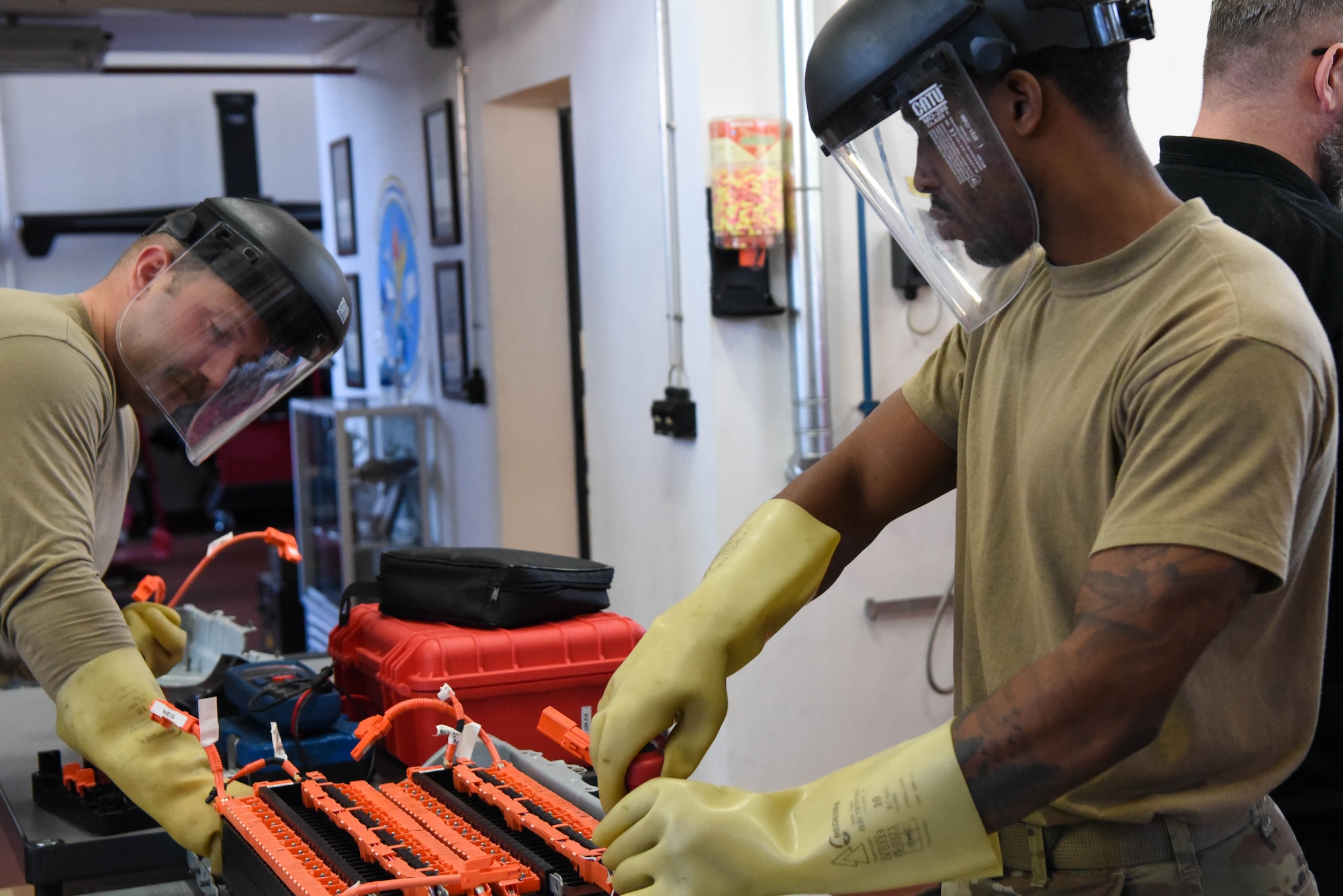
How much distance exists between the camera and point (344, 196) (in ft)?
23.6

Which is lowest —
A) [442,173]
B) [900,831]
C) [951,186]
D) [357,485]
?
[357,485]

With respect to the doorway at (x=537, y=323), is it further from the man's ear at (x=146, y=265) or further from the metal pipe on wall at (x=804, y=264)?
the man's ear at (x=146, y=265)

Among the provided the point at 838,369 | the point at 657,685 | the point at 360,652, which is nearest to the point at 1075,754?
the point at 657,685

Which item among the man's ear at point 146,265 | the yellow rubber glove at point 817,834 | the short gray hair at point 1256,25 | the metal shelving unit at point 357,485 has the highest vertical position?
the short gray hair at point 1256,25

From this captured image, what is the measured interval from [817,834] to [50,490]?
1.15 metres

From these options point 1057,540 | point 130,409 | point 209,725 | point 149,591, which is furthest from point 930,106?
point 149,591

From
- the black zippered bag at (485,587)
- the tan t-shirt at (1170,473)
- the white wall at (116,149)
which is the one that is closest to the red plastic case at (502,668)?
the black zippered bag at (485,587)

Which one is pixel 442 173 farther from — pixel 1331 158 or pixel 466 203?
pixel 1331 158

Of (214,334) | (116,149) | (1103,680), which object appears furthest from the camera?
(116,149)

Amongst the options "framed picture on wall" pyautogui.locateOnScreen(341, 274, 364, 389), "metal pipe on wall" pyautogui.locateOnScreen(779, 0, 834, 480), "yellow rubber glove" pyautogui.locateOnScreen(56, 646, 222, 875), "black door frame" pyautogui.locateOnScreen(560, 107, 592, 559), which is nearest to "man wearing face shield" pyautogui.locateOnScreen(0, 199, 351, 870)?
"yellow rubber glove" pyautogui.locateOnScreen(56, 646, 222, 875)

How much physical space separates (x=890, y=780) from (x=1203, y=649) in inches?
9.2

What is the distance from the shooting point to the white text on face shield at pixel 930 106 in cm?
107

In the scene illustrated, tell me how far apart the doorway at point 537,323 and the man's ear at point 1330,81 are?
139 inches

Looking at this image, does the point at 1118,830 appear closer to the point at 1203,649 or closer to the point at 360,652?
the point at 1203,649
